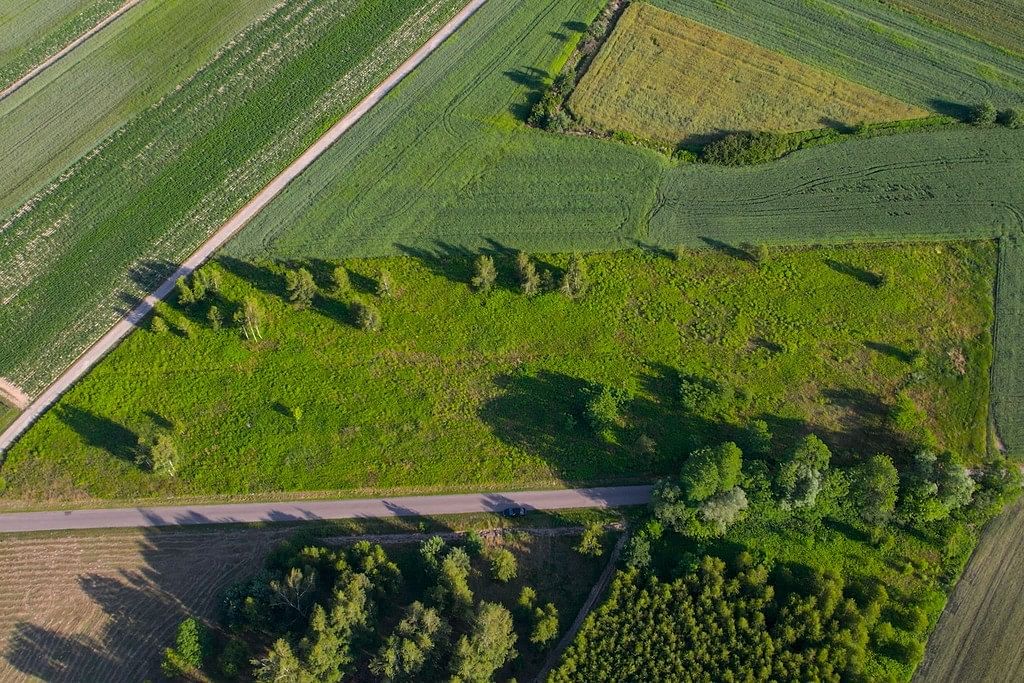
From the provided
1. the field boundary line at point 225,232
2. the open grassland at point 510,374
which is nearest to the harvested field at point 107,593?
the open grassland at point 510,374

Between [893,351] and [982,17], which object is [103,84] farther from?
[982,17]

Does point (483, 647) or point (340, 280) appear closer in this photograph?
point (483, 647)

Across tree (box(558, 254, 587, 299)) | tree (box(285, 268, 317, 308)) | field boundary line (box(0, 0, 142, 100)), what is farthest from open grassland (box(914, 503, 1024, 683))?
field boundary line (box(0, 0, 142, 100))

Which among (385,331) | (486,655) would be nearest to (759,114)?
(385,331)

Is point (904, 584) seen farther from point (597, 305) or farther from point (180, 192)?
point (180, 192)

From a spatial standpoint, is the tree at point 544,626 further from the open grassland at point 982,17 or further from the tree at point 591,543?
the open grassland at point 982,17

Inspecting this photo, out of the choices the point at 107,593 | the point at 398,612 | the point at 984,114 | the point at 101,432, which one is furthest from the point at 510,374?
the point at 984,114
